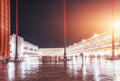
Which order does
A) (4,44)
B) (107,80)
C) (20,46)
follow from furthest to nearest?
(20,46), (4,44), (107,80)

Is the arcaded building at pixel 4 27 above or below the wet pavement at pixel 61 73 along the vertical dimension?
above

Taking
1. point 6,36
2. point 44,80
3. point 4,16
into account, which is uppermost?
point 4,16

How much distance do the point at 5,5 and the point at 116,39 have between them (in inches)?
2453

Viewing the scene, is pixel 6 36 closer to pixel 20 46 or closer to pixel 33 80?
pixel 33 80

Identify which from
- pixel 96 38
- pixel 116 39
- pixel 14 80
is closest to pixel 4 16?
pixel 116 39

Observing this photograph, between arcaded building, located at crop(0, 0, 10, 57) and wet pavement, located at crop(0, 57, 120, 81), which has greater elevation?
arcaded building, located at crop(0, 0, 10, 57)

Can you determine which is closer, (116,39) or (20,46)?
(116,39)

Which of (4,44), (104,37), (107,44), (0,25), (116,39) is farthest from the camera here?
(104,37)

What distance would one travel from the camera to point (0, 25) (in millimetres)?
82562

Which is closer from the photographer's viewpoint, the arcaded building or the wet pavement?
the wet pavement

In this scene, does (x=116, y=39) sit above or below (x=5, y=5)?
below

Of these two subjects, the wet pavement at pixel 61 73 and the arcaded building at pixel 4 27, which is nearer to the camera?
the wet pavement at pixel 61 73

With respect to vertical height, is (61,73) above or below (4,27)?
below

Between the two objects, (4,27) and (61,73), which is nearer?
(61,73)
